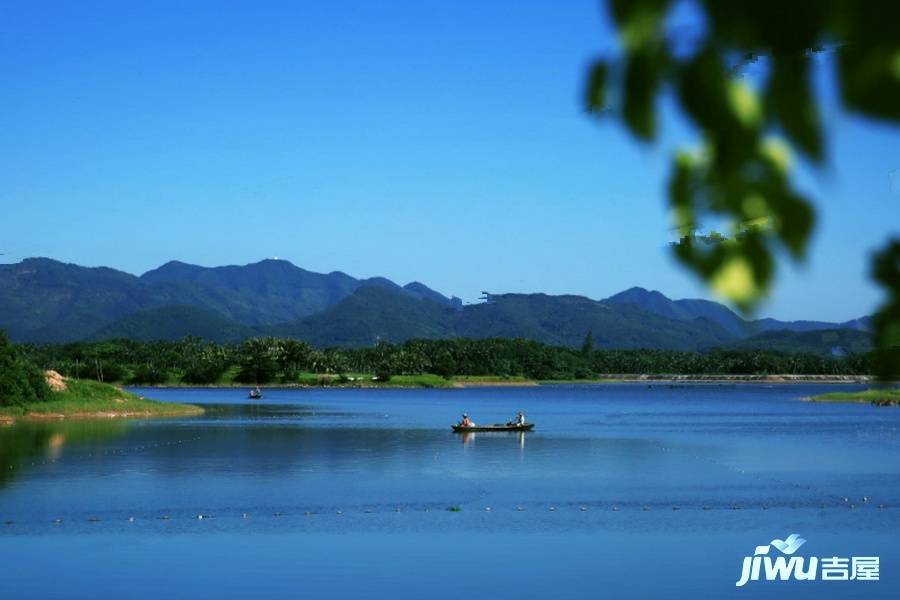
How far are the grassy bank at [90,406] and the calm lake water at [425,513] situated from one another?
5.00 meters

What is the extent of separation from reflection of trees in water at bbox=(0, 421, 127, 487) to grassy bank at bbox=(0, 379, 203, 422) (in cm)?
136

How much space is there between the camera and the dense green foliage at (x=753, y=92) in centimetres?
169

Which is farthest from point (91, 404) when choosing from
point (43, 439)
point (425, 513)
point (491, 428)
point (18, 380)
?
point (425, 513)

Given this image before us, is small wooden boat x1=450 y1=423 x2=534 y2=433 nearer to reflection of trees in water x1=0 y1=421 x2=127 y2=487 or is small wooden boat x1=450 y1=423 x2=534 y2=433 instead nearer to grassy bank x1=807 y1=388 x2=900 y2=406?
reflection of trees in water x1=0 y1=421 x2=127 y2=487

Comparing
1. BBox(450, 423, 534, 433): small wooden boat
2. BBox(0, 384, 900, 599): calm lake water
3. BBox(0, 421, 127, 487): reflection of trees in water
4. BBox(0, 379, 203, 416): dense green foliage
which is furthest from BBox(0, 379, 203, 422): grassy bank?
BBox(450, 423, 534, 433): small wooden boat

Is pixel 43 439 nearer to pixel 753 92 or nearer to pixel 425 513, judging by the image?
pixel 425 513

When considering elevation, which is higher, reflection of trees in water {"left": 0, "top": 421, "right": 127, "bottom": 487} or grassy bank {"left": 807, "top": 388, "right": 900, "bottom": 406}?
grassy bank {"left": 807, "top": 388, "right": 900, "bottom": 406}

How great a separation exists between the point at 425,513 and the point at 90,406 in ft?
185

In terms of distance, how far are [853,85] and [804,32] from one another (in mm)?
108

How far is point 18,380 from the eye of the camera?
81.5 metres

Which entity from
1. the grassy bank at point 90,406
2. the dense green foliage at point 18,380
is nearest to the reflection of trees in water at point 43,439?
the grassy bank at point 90,406

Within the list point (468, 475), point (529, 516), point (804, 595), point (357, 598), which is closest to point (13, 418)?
point (468, 475)

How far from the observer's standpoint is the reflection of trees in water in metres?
56.2

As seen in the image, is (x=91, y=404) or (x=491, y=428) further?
(x=91, y=404)
